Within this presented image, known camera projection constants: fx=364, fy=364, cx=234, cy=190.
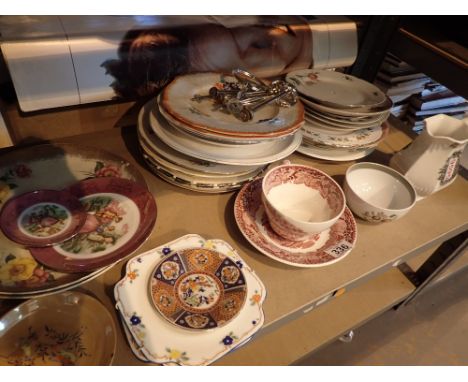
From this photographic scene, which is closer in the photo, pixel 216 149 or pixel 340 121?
pixel 216 149

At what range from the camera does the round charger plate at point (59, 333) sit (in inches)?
15.3

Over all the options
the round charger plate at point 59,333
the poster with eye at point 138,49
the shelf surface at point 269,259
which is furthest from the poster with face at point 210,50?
the round charger plate at point 59,333

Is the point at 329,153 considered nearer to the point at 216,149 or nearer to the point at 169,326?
the point at 216,149

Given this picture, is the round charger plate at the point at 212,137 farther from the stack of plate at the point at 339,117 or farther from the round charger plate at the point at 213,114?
the stack of plate at the point at 339,117

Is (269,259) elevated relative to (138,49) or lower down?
lower down

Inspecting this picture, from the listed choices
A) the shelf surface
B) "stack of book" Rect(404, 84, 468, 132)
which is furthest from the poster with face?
"stack of book" Rect(404, 84, 468, 132)

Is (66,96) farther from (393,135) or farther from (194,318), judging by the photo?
(393,135)

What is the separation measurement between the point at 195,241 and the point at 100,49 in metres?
0.31

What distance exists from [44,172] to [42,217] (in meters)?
0.09

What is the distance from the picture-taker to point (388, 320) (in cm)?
98

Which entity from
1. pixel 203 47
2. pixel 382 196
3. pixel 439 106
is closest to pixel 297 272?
pixel 382 196

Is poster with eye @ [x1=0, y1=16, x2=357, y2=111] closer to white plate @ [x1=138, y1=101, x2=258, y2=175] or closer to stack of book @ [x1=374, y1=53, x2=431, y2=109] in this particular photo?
white plate @ [x1=138, y1=101, x2=258, y2=175]

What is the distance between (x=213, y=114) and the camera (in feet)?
Result: 1.79

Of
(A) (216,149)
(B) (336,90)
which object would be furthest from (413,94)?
(A) (216,149)
